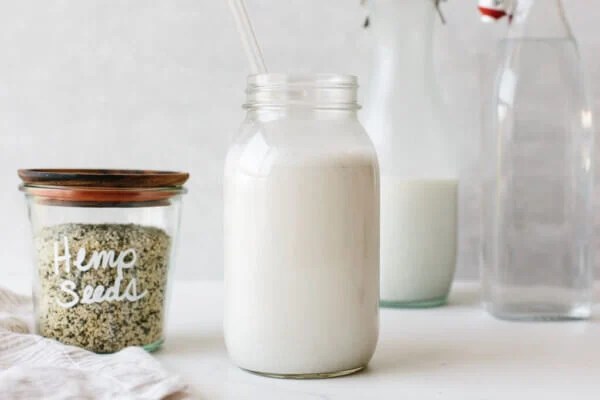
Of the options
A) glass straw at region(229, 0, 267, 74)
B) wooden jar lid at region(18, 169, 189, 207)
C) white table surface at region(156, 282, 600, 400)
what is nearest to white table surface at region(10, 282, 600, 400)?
white table surface at region(156, 282, 600, 400)

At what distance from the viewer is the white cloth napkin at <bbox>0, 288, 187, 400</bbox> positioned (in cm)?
63

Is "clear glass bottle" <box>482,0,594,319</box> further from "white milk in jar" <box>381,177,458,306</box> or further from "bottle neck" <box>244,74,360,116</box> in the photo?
"bottle neck" <box>244,74,360,116</box>

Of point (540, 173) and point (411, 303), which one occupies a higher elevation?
point (540, 173)

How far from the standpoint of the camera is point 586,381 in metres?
0.72

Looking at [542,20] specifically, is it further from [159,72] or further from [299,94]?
[159,72]

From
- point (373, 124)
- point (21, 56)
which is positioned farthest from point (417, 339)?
point (21, 56)

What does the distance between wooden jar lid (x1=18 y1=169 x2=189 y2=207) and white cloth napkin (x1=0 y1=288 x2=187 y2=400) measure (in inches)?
4.7

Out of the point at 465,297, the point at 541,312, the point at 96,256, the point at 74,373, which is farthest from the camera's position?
the point at 465,297

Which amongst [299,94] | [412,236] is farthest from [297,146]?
[412,236]

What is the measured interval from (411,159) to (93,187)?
0.41 metres

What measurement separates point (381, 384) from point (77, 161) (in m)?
0.67

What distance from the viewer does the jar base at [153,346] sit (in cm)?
81

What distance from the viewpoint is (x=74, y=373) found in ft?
2.19

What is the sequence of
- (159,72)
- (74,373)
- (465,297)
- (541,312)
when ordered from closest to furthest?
(74,373) → (541,312) → (465,297) → (159,72)
